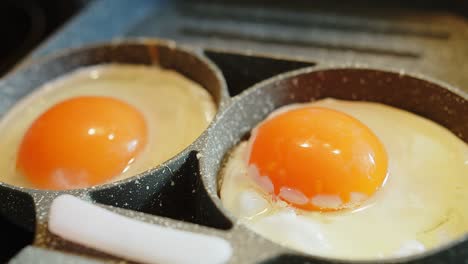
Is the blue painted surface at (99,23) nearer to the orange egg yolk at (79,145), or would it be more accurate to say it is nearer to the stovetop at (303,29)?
the stovetop at (303,29)

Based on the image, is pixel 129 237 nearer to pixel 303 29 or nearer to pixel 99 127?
pixel 99 127

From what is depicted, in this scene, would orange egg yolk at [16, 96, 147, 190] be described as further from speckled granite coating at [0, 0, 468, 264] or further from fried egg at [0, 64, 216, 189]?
speckled granite coating at [0, 0, 468, 264]

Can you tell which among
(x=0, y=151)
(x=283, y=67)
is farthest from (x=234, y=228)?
(x=0, y=151)

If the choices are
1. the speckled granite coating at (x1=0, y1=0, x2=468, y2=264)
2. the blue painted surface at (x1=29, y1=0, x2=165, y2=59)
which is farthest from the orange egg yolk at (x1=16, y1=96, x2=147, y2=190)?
the blue painted surface at (x1=29, y1=0, x2=165, y2=59)

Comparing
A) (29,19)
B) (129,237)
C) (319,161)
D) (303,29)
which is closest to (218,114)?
(319,161)

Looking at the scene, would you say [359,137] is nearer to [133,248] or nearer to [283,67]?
[283,67]
